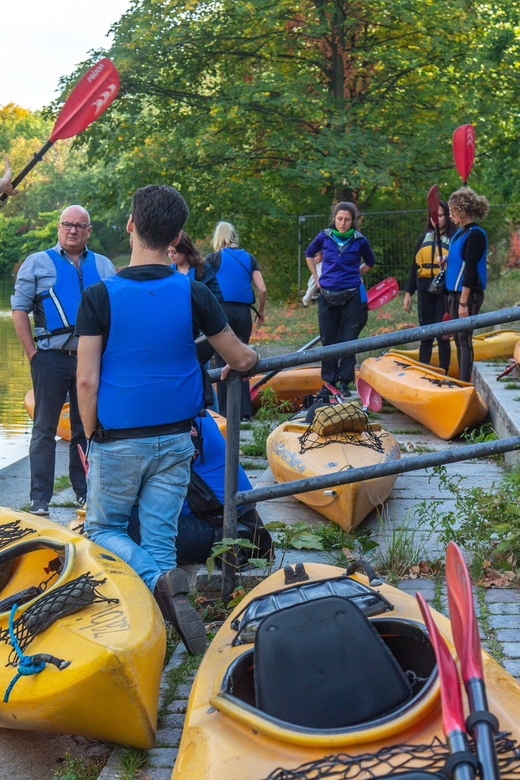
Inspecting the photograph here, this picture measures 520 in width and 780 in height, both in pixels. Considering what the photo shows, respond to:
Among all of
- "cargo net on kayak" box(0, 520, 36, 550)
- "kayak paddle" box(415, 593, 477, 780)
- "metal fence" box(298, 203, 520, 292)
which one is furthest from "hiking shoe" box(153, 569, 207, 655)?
"metal fence" box(298, 203, 520, 292)

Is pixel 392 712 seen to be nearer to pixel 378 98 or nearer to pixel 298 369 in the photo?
pixel 298 369

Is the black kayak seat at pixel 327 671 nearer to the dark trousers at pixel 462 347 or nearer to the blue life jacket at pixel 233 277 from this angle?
the blue life jacket at pixel 233 277

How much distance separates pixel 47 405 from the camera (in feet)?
16.5

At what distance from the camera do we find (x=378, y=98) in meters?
16.4

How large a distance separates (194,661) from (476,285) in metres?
4.87

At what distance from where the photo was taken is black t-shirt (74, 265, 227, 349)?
295cm

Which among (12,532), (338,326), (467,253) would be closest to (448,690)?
(12,532)

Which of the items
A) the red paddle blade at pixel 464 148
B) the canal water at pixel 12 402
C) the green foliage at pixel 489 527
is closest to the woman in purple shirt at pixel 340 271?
the red paddle blade at pixel 464 148

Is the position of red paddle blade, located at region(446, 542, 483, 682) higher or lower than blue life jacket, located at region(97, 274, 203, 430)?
lower

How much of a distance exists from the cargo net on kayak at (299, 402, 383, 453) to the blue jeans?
1.75 meters

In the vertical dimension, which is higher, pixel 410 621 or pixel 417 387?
pixel 410 621

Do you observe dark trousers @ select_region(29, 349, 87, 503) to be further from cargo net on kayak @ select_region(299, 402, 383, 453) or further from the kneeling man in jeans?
the kneeling man in jeans

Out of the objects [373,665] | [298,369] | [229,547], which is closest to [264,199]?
[298,369]

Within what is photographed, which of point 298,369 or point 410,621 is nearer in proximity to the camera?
point 410,621
